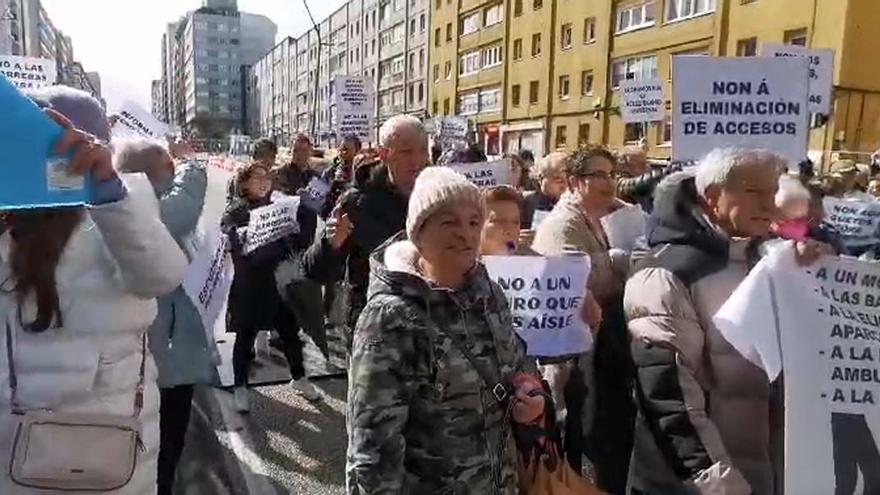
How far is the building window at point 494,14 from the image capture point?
45.3 metres

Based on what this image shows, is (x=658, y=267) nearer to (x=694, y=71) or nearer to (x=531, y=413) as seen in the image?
(x=531, y=413)

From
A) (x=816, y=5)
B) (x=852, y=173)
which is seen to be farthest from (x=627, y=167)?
(x=816, y=5)

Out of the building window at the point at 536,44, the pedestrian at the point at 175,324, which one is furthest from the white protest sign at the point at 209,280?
the building window at the point at 536,44

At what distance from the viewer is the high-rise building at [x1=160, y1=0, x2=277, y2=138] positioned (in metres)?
142

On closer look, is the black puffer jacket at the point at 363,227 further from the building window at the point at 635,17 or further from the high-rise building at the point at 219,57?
the high-rise building at the point at 219,57

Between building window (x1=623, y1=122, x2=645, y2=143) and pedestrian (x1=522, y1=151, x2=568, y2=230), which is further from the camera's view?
building window (x1=623, y1=122, x2=645, y2=143)

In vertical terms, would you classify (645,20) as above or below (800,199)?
above

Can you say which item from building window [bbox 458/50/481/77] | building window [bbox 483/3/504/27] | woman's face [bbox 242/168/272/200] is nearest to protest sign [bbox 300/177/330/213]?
woman's face [bbox 242/168/272/200]

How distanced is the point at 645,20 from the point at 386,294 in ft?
105

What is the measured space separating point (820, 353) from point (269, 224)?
377 cm

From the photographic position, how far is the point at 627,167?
21.7ft

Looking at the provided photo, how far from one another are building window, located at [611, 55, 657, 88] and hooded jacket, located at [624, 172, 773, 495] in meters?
29.2

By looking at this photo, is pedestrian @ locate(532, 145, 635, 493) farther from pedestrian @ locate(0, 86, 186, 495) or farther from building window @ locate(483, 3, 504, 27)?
building window @ locate(483, 3, 504, 27)

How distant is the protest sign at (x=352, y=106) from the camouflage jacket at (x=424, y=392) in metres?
10.5
